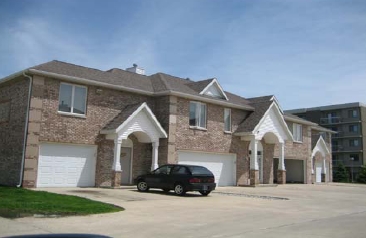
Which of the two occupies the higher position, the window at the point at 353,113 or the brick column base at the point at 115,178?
the window at the point at 353,113

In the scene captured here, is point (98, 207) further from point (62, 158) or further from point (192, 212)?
point (62, 158)

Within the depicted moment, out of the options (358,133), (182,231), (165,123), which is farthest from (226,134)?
(358,133)

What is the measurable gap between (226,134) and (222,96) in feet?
9.07

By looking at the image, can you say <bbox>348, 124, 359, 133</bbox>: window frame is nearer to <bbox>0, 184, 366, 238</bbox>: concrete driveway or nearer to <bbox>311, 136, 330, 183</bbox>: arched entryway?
<bbox>311, 136, 330, 183</bbox>: arched entryway

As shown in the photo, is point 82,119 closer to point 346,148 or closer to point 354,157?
point 346,148

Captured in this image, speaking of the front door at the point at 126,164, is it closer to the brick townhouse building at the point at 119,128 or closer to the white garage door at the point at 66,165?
the brick townhouse building at the point at 119,128

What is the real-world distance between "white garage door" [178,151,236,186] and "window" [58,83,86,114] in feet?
23.7

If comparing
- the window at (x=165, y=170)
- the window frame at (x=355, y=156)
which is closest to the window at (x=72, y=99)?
the window at (x=165, y=170)

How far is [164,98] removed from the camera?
2539 cm

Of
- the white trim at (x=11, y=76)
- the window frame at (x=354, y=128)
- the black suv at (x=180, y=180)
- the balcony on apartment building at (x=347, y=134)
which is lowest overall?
the black suv at (x=180, y=180)

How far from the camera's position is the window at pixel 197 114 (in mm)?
26547

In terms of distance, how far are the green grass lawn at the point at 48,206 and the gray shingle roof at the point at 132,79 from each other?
842 centimetres

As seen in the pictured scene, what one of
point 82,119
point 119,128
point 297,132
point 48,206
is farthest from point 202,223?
point 297,132

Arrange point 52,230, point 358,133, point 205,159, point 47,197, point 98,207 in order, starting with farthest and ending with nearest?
point 358,133, point 205,159, point 47,197, point 98,207, point 52,230
